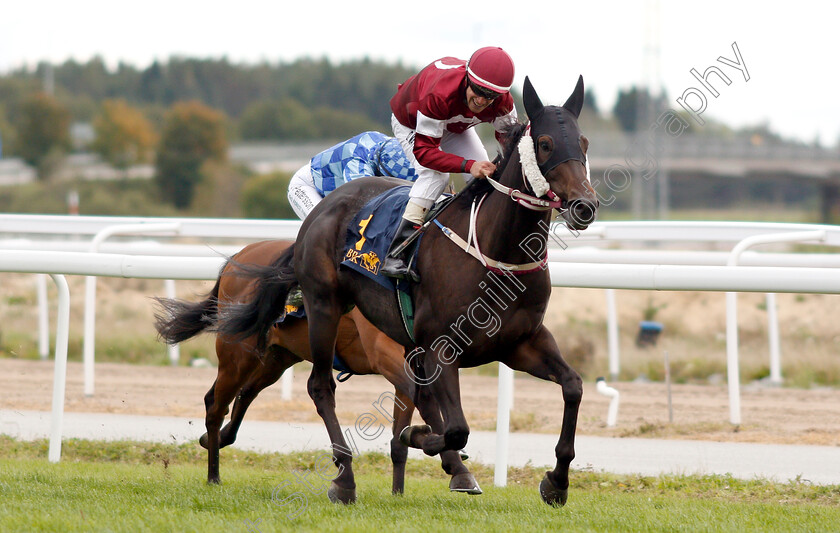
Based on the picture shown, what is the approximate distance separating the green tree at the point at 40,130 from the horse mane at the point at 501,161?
50.9 m

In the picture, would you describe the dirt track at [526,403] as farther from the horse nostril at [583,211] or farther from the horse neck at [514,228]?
the horse nostril at [583,211]

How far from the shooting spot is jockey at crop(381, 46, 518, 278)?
404cm

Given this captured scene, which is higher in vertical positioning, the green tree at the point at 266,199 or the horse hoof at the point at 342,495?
the horse hoof at the point at 342,495

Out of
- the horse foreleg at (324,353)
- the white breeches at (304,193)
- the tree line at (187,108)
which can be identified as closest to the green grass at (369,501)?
the horse foreleg at (324,353)

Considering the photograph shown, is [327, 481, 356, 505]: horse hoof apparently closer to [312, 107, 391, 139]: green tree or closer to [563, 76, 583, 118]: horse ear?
[563, 76, 583, 118]: horse ear

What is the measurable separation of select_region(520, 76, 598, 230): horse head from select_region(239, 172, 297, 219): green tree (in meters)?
34.6

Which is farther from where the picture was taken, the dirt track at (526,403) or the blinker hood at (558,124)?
the dirt track at (526,403)

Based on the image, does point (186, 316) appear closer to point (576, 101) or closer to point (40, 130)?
point (576, 101)

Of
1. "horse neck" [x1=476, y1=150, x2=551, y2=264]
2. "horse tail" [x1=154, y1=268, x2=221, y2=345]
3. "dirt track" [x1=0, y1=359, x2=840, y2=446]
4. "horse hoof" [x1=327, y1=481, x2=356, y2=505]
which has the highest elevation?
"horse neck" [x1=476, y1=150, x2=551, y2=264]

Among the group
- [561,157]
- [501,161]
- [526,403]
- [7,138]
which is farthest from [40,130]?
[561,157]

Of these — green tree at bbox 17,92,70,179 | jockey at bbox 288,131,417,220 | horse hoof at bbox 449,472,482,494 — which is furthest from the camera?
green tree at bbox 17,92,70,179

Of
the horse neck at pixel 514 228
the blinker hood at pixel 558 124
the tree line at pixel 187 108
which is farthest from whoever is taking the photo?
the tree line at pixel 187 108

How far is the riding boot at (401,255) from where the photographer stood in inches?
167

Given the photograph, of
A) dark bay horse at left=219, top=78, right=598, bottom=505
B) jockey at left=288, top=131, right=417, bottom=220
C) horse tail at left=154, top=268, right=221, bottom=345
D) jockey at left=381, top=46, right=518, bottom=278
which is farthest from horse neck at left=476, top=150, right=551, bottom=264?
horse tail at left=154, top=268, right=221, bottom=345
